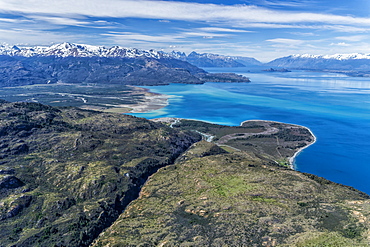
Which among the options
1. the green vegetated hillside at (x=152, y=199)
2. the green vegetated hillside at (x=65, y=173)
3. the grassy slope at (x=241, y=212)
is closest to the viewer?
the grassy slope at (x=241, y=212)

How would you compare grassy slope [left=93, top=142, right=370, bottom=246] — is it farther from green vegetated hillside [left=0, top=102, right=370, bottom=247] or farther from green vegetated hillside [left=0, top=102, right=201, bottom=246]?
green vegetated hillside [left=0, top=102, right=201, bottom=246]

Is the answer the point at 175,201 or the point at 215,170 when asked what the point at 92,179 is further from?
the point at 215,170

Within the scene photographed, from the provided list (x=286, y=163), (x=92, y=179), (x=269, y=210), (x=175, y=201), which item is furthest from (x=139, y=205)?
(x=286, y=163)

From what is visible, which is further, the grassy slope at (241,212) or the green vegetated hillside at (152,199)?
the green vegetated hillside at (152,199)

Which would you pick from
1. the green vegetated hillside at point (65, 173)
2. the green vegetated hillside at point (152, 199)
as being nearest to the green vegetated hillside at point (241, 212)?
the green vegetated hillside at point (152, 199)

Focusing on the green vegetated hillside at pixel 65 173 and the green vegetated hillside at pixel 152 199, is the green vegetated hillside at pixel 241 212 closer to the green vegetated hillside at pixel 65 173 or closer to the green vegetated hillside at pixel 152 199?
the green vegetated hillside at pixel 152 199

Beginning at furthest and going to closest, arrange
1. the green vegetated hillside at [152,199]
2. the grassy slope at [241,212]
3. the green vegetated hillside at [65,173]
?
the green vegetated hillside at [65,173] → the green vegetated hillside at [152,199] → the grassy slope at [241,212]
